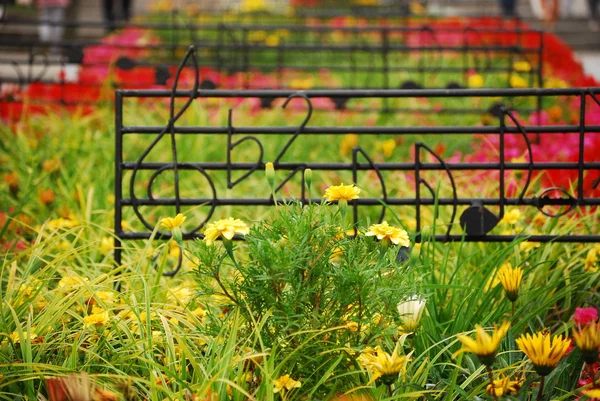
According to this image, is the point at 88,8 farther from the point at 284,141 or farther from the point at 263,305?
the point at 263,305

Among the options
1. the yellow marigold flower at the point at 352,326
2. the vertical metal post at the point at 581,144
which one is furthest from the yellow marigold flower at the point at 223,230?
the vertical metal post at the point at 581,144

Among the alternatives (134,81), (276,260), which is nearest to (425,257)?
(276,260)

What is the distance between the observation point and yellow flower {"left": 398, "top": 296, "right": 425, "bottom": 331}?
208 cm

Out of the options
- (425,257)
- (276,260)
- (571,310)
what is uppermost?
(276,260)

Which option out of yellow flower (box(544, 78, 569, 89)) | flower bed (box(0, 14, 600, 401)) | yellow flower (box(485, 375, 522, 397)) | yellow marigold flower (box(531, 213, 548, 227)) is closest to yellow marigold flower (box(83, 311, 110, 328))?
flower bed (box(0, 14, 600, 401))

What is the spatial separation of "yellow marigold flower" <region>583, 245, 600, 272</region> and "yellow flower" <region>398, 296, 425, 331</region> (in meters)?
1.09

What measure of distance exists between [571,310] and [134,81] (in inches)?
210

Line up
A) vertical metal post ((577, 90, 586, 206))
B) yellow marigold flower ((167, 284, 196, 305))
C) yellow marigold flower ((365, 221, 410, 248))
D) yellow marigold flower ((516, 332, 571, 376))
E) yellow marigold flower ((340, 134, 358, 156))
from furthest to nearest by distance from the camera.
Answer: yellow marigold flower ((340, 134, 358, 156))
vertical metal post ((577, 90, 586, 206))
yellow marigold flower ((167, 284, 196, 305))
yellow marigold flower ((365, 221, 410, 248))
yellow marigold flower ((516, 332, 571, 376))

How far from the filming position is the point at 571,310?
9.46ft

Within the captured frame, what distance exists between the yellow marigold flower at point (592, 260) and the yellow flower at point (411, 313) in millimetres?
1093

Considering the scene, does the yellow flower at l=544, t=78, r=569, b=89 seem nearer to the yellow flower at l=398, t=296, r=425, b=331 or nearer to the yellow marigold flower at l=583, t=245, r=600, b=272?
the yellow marigold flower at l=583, t=245, r=600, b=272

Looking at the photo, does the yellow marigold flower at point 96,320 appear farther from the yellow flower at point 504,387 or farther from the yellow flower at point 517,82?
the yellow flower at point 517,82

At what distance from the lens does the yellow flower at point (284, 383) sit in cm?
194

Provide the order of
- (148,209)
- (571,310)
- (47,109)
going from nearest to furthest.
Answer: (571,310)
(148,209)
(47,109)
